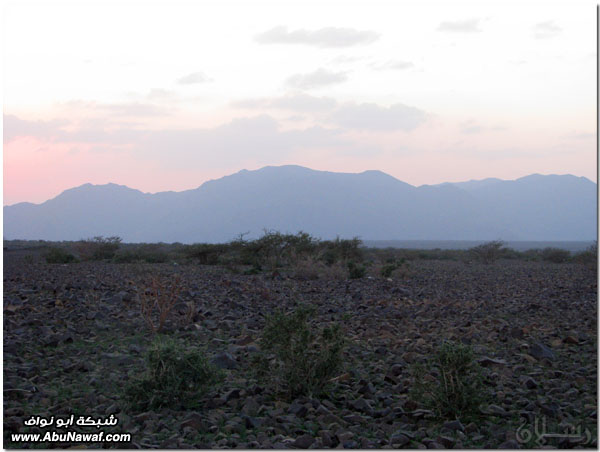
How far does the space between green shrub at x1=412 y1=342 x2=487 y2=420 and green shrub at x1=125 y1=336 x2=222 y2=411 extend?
85.8 inches

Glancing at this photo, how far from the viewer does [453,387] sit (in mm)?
5520

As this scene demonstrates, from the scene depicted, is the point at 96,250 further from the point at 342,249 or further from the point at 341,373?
the point at 341,373

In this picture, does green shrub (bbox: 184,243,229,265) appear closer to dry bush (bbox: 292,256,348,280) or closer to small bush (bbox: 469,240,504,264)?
dry bush (bbox: 292,256,348,280)

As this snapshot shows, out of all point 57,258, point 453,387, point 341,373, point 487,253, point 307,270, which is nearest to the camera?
point 453,387

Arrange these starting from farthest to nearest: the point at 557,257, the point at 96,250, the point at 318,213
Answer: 1. the point at 318,213
2. the point at 557,257
3. the point at 96,250

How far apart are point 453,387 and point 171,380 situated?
2.78 m

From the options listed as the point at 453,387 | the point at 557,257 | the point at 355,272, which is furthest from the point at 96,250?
the point at 453,387

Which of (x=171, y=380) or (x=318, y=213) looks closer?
(x=171, y=380)

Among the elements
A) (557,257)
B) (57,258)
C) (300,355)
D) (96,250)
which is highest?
(96,250)

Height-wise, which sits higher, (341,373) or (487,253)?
(487,253)

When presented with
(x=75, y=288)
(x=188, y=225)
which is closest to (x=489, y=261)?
(x=75, y=288)

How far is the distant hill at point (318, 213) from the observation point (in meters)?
166

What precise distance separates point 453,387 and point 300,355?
162 centimetres

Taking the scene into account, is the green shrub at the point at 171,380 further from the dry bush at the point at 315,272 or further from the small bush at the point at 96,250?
the small bush at the point at 96,250
